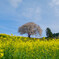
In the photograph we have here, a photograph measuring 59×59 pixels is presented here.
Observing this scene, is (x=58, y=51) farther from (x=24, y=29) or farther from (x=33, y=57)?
(x=24, y=29)

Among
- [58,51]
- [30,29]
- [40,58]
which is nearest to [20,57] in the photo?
[40,58]

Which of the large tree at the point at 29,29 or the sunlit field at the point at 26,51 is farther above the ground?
the large tree at the point at 29,29

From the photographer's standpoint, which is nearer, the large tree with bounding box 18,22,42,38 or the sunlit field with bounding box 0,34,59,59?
the sunlit field with bounding box 0,34,59,59

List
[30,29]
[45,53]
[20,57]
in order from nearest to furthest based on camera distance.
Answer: [20,57] < [45,53] < [30,29]

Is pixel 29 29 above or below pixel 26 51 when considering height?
above

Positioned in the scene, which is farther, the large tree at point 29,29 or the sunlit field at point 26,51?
the large tree at point 29,29

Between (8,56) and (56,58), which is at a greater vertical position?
(8,56)

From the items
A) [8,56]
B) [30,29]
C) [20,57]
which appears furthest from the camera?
[30,29]

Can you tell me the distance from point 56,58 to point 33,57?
136 cm

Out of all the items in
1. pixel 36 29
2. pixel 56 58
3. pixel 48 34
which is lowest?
pixel 56 58

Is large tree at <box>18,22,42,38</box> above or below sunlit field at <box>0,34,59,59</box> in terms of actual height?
above

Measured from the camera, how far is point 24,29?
3841 cm

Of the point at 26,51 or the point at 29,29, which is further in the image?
the point at 29,29

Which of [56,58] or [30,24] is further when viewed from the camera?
[30,24]
